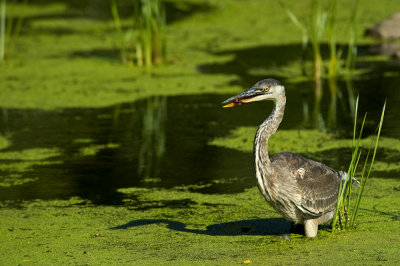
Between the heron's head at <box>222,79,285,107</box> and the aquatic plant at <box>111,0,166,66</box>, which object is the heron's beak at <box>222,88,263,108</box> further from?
the aquatic plant at <box>111,0,166,66</box>

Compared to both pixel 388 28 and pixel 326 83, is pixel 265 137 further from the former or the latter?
pixel 388 28

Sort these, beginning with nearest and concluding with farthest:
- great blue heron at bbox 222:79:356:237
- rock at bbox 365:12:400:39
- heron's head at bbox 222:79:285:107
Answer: great blue heron at bbox 222:79:356:237, heron's head at bbox 222:79:285:107, rock at bbox 365:12:400:39

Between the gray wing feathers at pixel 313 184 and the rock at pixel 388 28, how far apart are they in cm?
760

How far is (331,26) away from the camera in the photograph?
9.09 m

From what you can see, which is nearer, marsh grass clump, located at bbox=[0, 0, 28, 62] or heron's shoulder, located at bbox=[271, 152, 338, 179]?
heron's shoulder, located at bbox=[271, 152, 338, 179]

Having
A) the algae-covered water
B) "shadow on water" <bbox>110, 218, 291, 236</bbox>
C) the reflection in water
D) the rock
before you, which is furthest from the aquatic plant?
"shadow on water" <bbox>110, 218, 291, 236</bbox>

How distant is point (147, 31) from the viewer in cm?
1028

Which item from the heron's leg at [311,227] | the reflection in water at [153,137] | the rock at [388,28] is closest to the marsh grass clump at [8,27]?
the reflection in water at [153,137]

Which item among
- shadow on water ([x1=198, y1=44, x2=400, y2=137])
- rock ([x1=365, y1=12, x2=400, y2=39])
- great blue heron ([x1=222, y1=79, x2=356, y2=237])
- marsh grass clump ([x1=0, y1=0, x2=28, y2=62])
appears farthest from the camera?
rock ([x1=365, y1=12, x2=400, y2=39])

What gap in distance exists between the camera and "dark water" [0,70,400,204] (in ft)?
20.5

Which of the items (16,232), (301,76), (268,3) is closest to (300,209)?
(16,232)

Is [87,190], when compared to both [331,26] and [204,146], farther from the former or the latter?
[331,26]

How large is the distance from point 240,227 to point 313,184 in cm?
68

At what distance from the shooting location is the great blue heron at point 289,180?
4.55 metres
